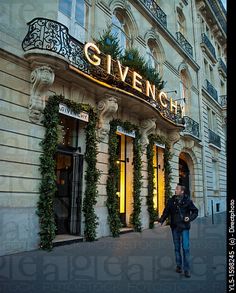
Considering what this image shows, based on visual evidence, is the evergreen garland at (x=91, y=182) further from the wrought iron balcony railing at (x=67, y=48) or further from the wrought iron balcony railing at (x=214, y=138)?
the wrought iron balcony railing at (x=214, y=138)

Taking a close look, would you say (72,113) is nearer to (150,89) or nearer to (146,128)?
(150,89)

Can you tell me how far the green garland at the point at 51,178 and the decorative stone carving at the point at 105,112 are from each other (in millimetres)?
700

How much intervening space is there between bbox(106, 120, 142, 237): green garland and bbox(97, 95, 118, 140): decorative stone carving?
0.50 m

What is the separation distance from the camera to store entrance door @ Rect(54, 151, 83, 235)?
359 inches

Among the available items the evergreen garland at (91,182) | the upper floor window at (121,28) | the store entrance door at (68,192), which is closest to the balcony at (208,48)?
the upper floor window at (121,28)

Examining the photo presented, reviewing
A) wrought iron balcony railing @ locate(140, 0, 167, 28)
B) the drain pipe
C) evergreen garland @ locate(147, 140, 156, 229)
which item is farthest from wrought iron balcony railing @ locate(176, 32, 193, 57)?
evergreen garland @ locate(147, 140, 156, 229)

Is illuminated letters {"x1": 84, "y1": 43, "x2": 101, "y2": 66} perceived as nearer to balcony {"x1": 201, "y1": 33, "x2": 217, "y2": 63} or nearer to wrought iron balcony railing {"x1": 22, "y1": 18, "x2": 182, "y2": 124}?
wrought iron balcony railing {"x1": 22, "y1": 18, "x2": 182, "y2": 124}

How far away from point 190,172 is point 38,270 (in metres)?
15.3

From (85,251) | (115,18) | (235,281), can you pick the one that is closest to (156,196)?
(85,251)

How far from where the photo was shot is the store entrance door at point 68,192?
359 inches

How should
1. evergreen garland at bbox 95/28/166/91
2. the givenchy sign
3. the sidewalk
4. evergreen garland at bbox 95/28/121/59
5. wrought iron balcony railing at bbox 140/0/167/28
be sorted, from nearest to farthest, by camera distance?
the sidewalk
the givenchy sign
evergreen garland at bbox 95/28/121/59
evergreen garland at bbox 95/28/166/91
wrought iron balcony railing at bbox 140/0/167/28

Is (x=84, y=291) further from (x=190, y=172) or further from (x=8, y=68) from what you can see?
(x=190, y=172)

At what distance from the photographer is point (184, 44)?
63.2ft

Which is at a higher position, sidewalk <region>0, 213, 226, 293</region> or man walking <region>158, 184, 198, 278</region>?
man walking <region>158, 184, 198, 278</region>
